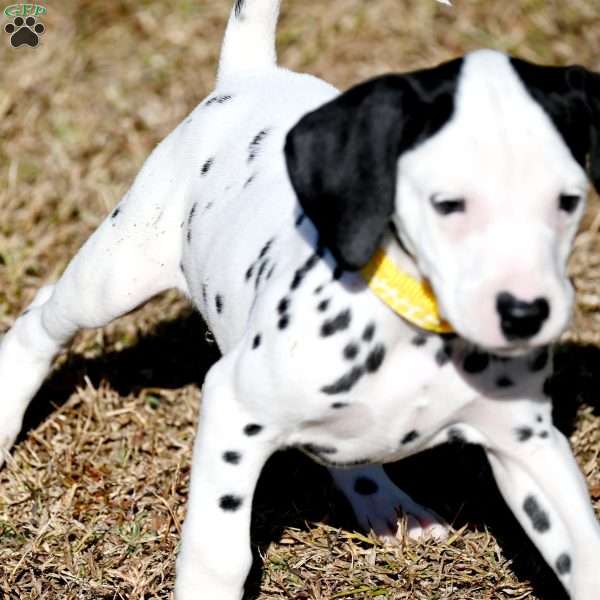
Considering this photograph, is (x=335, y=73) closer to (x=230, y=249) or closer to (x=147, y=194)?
(x=147, y=194)

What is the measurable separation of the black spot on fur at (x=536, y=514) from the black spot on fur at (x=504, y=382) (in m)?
0.43

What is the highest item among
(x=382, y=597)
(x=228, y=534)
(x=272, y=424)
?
(x=272, y=424)

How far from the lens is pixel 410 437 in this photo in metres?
4.42

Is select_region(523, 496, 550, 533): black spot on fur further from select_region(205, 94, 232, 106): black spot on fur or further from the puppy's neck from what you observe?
select_region(205, 94, 232, 106): black spot on fur

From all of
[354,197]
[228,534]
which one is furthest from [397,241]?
[228,534]

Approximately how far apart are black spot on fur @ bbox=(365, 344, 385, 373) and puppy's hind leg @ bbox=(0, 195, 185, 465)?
1485mm

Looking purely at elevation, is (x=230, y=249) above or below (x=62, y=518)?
above

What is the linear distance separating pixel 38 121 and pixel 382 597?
176 inches

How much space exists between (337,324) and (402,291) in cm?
22

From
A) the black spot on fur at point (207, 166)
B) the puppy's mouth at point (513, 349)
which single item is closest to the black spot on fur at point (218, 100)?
the black spot on fur at point (207, 166)

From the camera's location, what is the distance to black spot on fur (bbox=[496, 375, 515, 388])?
436cm

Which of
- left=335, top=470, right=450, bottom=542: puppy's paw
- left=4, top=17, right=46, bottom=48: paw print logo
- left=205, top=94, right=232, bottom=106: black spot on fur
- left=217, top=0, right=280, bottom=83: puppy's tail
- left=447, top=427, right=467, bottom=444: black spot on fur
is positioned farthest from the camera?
left=4, top=17, right=46, bottom=48: paw print logo

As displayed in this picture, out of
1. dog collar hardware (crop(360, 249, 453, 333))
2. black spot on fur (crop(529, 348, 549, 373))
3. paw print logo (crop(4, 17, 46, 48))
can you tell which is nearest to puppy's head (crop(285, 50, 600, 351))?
dog collar hardware (crop(360, 249, 453, 333))

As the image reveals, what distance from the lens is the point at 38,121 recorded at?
863 centimetres
